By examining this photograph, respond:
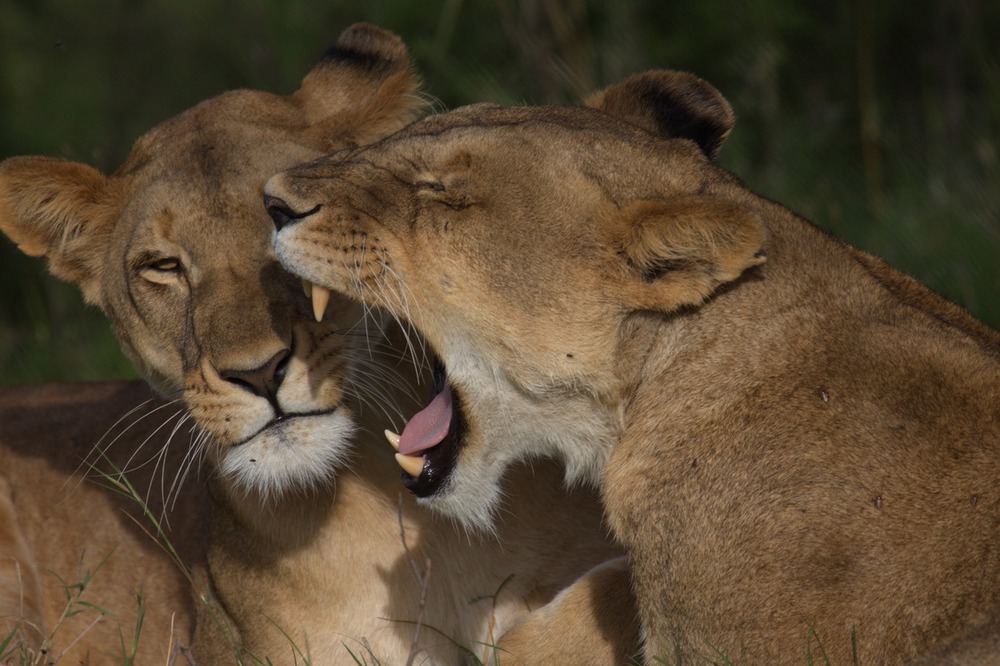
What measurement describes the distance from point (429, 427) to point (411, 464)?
0.13 metres

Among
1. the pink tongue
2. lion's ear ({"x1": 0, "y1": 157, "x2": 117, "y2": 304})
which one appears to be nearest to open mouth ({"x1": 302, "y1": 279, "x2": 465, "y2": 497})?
the pink tongue

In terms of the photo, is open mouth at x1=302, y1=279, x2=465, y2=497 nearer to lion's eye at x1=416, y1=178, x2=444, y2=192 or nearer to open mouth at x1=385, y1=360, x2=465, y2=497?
open mouth at x1=385, y1=360, x2=465, y2=497

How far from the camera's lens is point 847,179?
308 inches

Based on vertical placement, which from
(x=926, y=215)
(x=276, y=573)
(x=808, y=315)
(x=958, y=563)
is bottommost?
(x=926, y=215)

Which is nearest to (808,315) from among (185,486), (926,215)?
(185,486)

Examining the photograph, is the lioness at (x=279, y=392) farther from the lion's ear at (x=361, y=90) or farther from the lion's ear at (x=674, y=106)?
the lion's ear at (x=674, y=106)

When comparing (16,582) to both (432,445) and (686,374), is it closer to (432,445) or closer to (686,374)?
(432,445)

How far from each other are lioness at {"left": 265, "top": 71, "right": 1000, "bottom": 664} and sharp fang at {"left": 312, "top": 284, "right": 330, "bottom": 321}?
56mm

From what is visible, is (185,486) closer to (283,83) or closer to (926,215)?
(926,215)

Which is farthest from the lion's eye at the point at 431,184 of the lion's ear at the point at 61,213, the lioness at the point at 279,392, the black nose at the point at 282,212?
the lion's ear at the point at 61,213

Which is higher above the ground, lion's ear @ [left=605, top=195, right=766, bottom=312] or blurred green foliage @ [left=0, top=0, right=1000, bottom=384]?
→ lion's ear @ [left=605, top=195, right=766, bottom=312]

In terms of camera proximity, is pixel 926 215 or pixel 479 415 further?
pixel 926 215

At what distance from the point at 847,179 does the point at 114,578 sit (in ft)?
15.0

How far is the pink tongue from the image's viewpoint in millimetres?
3383
